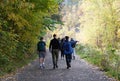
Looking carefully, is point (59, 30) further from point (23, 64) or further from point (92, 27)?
point (23, 64)

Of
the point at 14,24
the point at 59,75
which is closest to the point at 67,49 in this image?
the point at 14,24

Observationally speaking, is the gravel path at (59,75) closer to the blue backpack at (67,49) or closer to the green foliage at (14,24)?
the green foliage at (14,24)

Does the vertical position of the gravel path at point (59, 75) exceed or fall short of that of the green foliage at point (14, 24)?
it falls short

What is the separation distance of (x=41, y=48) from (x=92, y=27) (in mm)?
36964

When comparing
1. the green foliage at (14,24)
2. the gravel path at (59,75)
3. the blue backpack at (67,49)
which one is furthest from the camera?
the blue backpack at (67,49)

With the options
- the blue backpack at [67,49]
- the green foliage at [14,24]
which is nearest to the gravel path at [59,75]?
the green foliage at [14,24]

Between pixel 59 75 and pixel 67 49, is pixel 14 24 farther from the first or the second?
pixel 59 75

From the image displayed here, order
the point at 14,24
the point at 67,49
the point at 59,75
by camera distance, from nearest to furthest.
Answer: the point at 59,75, the point at 14,24, the point at 67,49

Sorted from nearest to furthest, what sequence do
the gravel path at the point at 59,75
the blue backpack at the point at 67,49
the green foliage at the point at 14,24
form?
the gravel path at the point at 59,75, the green foliage at the point at 14,24, the blue backpack at the point at 67,49

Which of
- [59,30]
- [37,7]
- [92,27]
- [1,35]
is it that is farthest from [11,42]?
[59,30]

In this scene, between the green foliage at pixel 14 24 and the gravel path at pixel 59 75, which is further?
the green foliage at pixel 14 24

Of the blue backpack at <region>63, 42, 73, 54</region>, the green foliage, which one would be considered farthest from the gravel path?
the blue backpack at <region>63, 42, 73, 54</region>

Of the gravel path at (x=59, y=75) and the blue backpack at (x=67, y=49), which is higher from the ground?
the blue backpack at (x=67, y=49)

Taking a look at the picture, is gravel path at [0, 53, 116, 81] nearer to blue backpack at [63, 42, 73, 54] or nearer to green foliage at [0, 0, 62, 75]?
green foliage at [0, 0, 62, 75]
